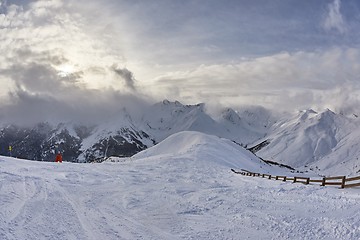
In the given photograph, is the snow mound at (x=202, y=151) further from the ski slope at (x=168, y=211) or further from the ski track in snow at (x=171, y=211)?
the ski track in snow at (x=171, y=211)

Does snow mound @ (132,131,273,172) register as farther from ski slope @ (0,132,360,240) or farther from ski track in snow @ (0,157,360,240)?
ski track in snow @ (0,157,360,240)

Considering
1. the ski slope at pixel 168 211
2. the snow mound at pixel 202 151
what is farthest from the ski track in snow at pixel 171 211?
the snow mound at pixel 202 151

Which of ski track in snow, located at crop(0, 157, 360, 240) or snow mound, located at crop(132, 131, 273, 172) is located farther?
snow mound, located at crop(132, 131, 273, 172)

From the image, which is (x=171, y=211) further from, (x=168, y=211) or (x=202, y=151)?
(x=202, y=151)

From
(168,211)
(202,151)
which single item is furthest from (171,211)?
(202,151)

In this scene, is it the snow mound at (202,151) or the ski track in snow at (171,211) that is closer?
the ski track in snow at (171,211)

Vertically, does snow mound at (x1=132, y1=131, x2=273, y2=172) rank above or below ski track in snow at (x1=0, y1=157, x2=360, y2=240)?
below

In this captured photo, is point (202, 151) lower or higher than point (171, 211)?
→ lower

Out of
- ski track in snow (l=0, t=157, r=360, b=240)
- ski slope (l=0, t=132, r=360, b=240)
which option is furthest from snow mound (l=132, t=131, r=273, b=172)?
ski track in snow (l=0, t=157, r=360, b=240)

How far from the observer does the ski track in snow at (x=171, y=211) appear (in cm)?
1653

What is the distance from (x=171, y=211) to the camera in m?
21.2

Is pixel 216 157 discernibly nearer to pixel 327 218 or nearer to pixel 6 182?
pixel 6 182

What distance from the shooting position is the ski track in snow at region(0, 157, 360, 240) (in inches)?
651

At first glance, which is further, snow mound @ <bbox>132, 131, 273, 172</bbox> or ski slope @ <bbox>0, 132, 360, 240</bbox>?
snow mound @ <bbox>132, 131, 273, 172</bbox>
